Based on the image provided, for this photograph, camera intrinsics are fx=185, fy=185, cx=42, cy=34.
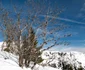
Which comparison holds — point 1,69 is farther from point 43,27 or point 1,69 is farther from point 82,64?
point 82,64

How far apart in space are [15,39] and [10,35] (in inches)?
22.7

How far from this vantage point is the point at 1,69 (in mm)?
13422

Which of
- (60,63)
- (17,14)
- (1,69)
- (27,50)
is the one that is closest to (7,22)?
(17,14)

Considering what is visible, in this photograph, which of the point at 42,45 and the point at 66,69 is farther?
the point at 66,69

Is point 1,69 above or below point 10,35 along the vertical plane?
below

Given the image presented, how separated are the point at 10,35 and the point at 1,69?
13.5ft

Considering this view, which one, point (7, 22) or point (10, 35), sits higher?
point (7, 22)

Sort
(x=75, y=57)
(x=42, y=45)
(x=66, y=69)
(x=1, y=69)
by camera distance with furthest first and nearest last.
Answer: (x=75, y=57), (x=66, y=69), (x=42, y=45), (x=1, y=69)

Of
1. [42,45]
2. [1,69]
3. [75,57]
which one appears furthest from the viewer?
[75,57]

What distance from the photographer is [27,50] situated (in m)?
16.8

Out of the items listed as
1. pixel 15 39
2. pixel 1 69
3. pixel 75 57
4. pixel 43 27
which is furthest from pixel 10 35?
pixel 75 57

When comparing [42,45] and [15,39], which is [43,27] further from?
[15,39]

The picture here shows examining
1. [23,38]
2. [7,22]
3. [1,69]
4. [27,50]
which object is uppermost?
[7,22]

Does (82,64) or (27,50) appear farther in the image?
(82,64)
